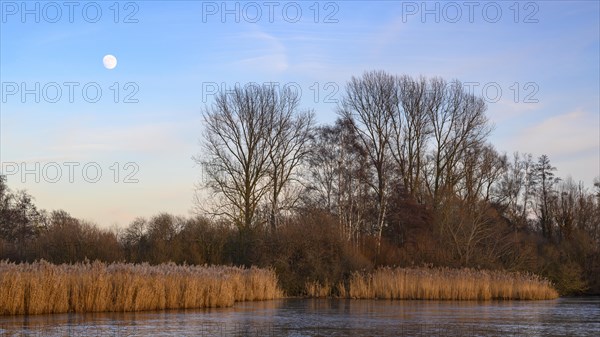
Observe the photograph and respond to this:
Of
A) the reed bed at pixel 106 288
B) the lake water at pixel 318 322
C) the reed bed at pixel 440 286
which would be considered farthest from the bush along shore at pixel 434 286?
the reed bed at pixel 106 288

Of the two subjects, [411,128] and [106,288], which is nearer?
[106,288]

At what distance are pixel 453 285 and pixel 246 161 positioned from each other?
1626cm

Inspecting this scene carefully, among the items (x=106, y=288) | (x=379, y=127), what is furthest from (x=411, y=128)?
(x=106, y=288)

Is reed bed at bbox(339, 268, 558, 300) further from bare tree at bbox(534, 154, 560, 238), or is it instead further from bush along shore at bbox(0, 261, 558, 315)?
bare tree at bbox(534, 154, 560, 238)

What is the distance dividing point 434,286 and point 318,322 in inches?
490

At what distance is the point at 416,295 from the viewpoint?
29938 mm

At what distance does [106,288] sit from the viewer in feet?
68.2

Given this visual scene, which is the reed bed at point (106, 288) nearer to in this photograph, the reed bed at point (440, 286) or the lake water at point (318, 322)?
the lake water at point (318, 322)

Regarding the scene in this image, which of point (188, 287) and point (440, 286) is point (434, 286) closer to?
point (440, 286)

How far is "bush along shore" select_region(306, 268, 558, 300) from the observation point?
2995cm

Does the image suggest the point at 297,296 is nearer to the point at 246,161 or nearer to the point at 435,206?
the point at 246,161

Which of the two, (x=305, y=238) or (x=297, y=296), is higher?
(x=305, y=238)

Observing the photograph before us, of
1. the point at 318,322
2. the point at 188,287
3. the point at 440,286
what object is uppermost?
the point at 188,287

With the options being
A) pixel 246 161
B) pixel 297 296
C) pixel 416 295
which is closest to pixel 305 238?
pixel 297 296
